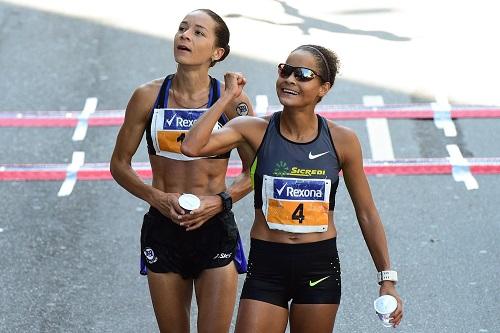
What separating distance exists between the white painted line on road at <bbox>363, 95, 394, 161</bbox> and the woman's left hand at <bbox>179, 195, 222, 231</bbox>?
202 inches

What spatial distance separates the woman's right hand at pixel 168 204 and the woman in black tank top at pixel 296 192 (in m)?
0.45

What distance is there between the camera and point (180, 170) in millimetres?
7102

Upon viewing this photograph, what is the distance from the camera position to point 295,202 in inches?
255

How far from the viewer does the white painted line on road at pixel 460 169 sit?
1145 centimetres

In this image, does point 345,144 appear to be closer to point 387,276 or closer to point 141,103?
point 387,276

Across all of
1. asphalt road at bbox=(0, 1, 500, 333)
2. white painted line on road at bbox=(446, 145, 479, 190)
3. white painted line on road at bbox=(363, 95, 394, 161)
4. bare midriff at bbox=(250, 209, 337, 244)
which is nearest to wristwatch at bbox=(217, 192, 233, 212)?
bare midriff at bbox=(250, 209, 337, 244)

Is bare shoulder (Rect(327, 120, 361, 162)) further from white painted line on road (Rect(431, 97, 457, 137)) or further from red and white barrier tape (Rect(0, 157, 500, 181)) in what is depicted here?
white painted line on road (Rect(431, 97, 457, 137))

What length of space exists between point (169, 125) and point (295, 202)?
1002 mm

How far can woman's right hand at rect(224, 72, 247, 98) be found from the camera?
6.56m

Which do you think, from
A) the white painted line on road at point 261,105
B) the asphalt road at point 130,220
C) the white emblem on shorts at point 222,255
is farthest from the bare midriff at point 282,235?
the white painted line on road at point 261,105

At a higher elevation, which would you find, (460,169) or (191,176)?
(460,169)

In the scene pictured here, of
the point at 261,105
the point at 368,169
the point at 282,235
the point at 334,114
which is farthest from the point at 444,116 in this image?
the point at 282,235

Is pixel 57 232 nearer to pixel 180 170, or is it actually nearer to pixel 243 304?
pixel 180 170

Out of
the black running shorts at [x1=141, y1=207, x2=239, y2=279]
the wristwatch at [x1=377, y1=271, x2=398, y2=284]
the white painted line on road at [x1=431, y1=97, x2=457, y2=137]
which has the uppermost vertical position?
the white painted line on road at [x1=431, y1=97, x2=457, y2=137]
